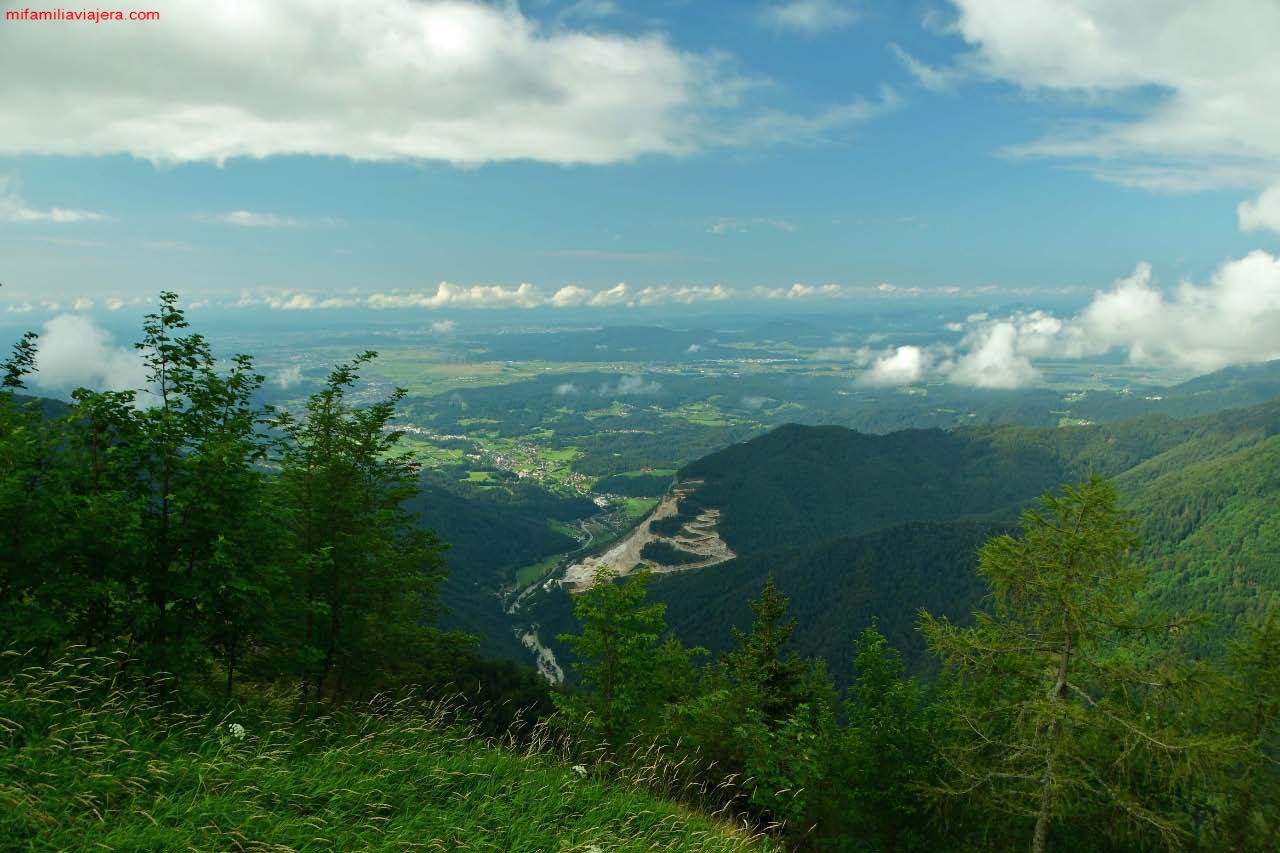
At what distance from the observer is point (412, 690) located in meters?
16.6

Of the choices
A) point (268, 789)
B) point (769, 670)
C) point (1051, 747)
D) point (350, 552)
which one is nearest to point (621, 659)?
point (769, 670)

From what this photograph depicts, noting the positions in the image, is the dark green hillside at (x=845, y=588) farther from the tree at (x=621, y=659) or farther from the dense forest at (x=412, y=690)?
the dense forest at (x=412, y=690)

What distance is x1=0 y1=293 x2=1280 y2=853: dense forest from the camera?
7.52m

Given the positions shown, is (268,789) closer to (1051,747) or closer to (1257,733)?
(1051,747)

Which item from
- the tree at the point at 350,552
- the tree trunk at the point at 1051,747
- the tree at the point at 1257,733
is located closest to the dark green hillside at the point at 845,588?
the tree at the point at 1257,733

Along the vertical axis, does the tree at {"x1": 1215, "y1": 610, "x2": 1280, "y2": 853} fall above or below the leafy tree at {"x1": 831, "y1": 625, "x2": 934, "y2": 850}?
above

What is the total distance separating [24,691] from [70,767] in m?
1.85

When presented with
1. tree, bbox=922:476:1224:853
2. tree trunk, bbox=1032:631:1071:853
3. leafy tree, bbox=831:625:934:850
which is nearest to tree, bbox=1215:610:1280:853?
tree, bbox=922:476:1224:853

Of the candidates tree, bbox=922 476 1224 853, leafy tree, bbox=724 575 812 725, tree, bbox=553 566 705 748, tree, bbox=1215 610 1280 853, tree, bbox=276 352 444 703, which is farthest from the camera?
tree, bbox=553 566 705 748

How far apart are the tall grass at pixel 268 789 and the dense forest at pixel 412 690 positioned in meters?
0.05

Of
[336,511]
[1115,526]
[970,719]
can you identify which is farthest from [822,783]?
[336,511]

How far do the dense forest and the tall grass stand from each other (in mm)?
47

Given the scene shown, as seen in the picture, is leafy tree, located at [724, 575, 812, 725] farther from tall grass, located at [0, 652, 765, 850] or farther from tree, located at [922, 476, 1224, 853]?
tall grass, located at [0, 652, 765, 850]

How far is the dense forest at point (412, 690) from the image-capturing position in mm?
7523
